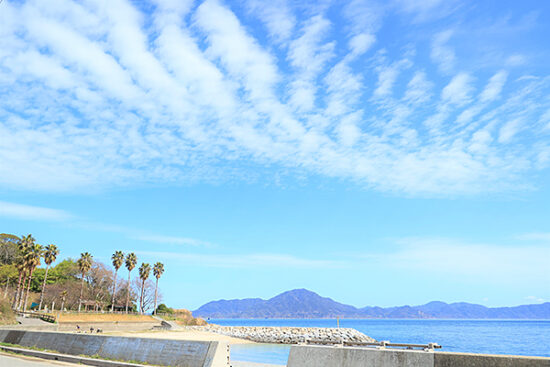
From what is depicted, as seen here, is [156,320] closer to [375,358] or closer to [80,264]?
[80,264]

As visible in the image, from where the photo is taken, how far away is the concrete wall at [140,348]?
12.9m

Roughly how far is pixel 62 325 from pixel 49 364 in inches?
1710

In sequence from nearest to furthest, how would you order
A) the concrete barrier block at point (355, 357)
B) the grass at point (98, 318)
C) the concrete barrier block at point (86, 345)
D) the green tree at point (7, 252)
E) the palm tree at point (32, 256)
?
the concrete barrier block at point (355, 357)
the concrete barrier block at point (86, 345)
the grass at point (98, 318)
the palm tree at point (32, 256)
the green tree at point (7, 252)

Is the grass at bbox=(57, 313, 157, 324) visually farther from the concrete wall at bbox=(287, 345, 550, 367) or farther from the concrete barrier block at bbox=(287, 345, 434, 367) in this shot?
the concrete wall at bbox=(287, 345, 550, 367)

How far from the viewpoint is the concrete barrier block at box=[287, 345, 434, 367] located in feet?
32.7

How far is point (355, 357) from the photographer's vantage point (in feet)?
35.1

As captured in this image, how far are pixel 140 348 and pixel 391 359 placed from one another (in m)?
9.27

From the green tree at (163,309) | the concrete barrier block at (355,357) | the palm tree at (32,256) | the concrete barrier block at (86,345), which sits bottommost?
the green tree at (163,309)

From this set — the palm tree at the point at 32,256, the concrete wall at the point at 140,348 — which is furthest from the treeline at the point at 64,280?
the concrete wall at the point at 140,348

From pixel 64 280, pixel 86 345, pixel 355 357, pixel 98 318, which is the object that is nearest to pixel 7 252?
pixel 64 280

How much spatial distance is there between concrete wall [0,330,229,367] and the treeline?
53821 millimetres

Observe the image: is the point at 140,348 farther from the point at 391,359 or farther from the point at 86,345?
the point at 391,359

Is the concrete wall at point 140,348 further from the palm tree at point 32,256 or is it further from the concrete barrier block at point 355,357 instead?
the palm tree at point 32,256

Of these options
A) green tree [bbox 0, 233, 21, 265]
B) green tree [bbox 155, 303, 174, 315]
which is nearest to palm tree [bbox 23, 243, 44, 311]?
green tree [bbox 0, 233, 21, 265]
